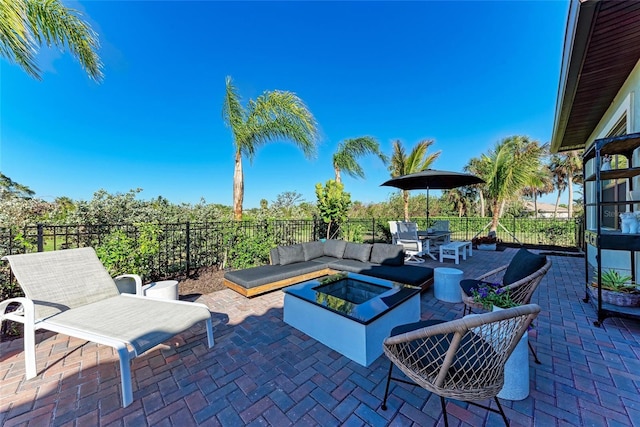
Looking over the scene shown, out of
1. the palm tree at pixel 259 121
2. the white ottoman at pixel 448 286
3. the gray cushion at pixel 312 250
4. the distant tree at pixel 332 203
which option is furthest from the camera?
the distant tree at pixel 332 203

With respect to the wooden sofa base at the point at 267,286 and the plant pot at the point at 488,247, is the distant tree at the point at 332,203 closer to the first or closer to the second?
the wooden sofa base at the point at 267,286

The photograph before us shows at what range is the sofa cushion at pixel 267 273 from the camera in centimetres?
383

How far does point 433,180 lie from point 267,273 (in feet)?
18.2

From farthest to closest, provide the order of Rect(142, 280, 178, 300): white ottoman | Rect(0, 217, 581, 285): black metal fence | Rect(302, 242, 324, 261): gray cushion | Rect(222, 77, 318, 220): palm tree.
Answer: Rect(222, 77, 318, 220): palm tree → Rect(302, 242, 324, 261): gray cushion → Rect(0, 217, 581, 285): black metal fence → Rect(142, 280, 178, 300): white ottoman

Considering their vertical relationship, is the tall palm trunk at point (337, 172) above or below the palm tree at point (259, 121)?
below

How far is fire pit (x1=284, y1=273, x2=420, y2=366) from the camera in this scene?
222cm

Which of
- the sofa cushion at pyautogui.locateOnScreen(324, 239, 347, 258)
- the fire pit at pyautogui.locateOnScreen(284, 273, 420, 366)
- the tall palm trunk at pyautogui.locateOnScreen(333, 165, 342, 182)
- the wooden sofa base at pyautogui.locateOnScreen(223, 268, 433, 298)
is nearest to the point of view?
the fire pit at pyautogui.locateOnScreen(284, 273, 420, 366)

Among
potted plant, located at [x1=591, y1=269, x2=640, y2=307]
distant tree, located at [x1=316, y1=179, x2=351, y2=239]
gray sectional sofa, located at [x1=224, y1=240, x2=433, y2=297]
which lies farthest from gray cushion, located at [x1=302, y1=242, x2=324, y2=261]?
potted plant, located at [x1=591, y1=269, x2=640, y2=307]

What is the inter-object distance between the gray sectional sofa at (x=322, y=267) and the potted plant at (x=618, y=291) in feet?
6.68

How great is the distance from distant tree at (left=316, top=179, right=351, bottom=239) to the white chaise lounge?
505cm

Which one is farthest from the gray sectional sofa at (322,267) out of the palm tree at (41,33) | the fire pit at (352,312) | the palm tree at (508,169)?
the palm tree at (508,169)

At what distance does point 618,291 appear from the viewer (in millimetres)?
2914

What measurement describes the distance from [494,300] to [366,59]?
852 centimetres

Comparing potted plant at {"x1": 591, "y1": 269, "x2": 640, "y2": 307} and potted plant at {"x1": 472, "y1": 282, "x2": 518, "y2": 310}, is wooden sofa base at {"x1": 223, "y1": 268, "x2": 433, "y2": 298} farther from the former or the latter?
potted plant at {"x1": 591, "y1": 269, "x2": 640, "y2": 307}
